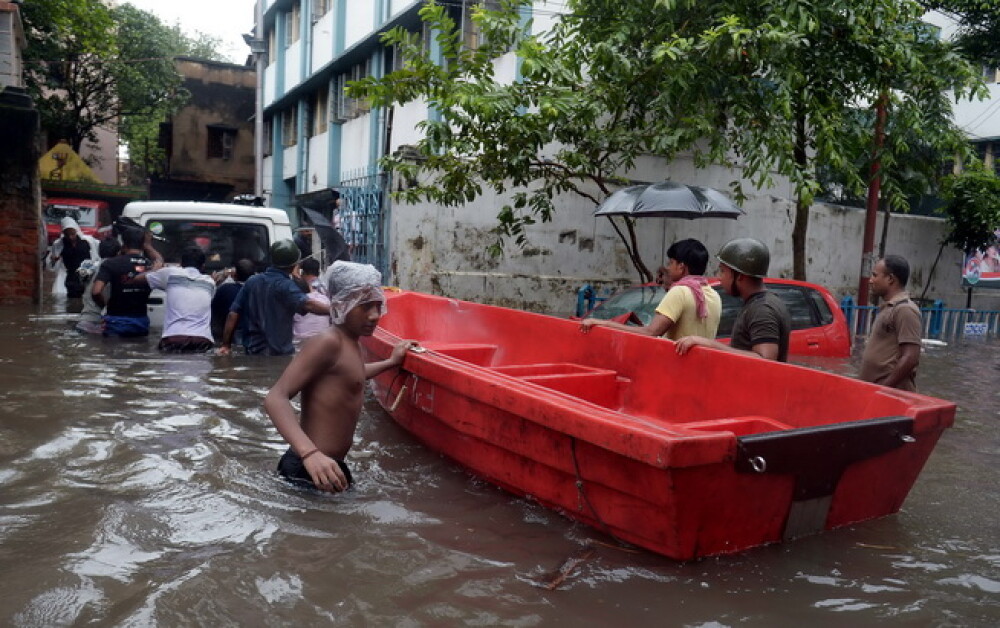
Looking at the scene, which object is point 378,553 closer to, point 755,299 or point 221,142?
point 755,299

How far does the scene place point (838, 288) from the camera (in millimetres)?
16312

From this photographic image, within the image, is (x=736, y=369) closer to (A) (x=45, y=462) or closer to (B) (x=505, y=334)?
(B) (x=505, y=334)

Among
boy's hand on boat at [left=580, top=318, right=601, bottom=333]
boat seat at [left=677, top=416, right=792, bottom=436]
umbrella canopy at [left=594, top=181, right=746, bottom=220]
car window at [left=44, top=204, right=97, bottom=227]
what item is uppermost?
umbrella canopy at [left=594, top=181, right=746, bottom=220]

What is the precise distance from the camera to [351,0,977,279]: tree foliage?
388 inches

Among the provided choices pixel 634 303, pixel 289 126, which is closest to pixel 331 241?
pixel 634 303

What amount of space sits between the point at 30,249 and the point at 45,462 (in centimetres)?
882

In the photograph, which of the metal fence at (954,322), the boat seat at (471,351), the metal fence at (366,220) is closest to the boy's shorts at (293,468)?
the boat seat at (471,351)

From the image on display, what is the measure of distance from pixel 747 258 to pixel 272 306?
181 inches

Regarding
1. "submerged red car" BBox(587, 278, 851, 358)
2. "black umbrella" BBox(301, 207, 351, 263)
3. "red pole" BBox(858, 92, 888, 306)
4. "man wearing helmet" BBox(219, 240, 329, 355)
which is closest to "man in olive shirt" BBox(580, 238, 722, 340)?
"submerged red car" BBox(587, 278, 851, 358)

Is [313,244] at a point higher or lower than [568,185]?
lower

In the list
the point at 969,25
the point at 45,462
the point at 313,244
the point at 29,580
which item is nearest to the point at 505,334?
the point at 45,462

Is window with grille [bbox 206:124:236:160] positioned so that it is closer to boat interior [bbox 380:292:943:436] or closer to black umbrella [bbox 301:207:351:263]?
black umbrella [bbox 301:207:351:263]

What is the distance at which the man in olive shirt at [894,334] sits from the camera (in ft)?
16.3

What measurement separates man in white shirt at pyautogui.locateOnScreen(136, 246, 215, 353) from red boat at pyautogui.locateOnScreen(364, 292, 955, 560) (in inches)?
120
